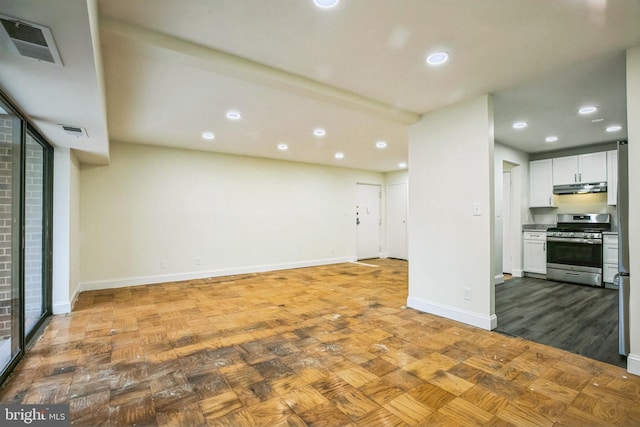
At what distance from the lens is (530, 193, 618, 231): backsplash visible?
5199mm

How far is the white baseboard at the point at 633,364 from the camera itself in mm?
2094

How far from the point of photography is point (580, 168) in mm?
5211

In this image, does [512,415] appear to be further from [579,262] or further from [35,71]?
[579,262]

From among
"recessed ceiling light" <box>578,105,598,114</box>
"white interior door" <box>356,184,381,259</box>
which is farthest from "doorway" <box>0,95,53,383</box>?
"white interior door" <box>356,184,381,259</box>

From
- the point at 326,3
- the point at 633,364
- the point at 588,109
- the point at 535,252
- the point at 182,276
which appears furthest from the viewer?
the point at 535,252

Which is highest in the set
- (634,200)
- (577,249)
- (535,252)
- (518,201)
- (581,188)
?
(581,188)

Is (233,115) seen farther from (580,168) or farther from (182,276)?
(580,168)

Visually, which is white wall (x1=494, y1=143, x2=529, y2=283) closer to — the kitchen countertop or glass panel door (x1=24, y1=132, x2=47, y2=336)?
the kitchen countertop

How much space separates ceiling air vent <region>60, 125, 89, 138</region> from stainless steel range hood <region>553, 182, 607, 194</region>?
7135mm

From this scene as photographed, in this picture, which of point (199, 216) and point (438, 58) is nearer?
point (438, 58)

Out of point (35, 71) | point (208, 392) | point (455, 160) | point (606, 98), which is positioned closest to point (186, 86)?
point (35, 71)

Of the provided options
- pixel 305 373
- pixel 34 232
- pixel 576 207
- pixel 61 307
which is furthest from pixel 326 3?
pixel 576 207

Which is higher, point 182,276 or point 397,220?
point 397,220

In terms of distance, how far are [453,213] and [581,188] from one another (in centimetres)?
370
